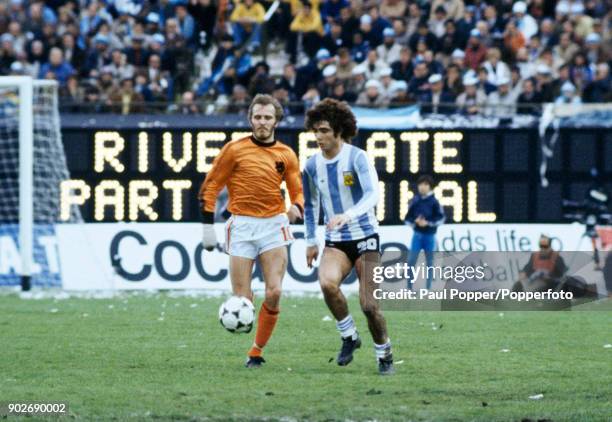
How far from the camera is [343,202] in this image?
12.3 m

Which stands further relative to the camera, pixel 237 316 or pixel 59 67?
pixel 59 67

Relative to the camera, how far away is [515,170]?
21656mm

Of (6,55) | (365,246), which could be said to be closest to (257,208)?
(365,246)

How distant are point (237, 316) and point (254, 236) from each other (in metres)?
0.89

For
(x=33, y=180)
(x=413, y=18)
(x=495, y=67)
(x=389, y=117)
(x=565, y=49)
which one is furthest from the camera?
(x=413, y=18)

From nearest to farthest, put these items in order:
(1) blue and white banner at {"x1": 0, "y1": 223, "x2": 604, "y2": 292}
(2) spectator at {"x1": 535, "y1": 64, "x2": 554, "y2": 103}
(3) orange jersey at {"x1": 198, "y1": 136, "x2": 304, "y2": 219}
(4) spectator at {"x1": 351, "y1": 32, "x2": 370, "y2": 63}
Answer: (3) orange jersey at {"x1": 198, "y1": 136, "x2": 304, "y2": 219} → (1) blue and white banner at {"x1": 0, "y1": 223, "x2": 604, "y2": 292} → (2) spectator at {"x1": 535, "y1": 64, "x2": 554, "y2": 103} → (4) spectator at {"x1": 351, "y1": 32, "x2": 370, "y2": 63}

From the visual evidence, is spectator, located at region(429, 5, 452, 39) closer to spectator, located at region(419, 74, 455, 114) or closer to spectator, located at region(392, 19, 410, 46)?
spectator, located at region(392, 19, 410, 46)

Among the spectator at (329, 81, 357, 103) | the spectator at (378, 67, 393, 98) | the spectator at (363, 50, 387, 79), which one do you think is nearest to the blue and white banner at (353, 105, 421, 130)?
the spectator at (329, 81, 357, 103)

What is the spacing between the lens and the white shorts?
42.5 ft

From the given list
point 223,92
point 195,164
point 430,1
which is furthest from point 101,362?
point 430,1

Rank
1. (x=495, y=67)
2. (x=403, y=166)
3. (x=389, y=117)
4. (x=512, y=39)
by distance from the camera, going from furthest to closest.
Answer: (x=512, y=39), (x=495, y=67), (x=389, y=117), (x=403, y=166)

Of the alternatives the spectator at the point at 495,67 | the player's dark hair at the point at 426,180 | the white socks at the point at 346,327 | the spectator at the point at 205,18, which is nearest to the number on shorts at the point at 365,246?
the white socks at the point at 346,327

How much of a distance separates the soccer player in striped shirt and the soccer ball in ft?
2.24

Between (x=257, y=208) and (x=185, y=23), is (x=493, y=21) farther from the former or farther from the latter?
(x=257, y=208)
